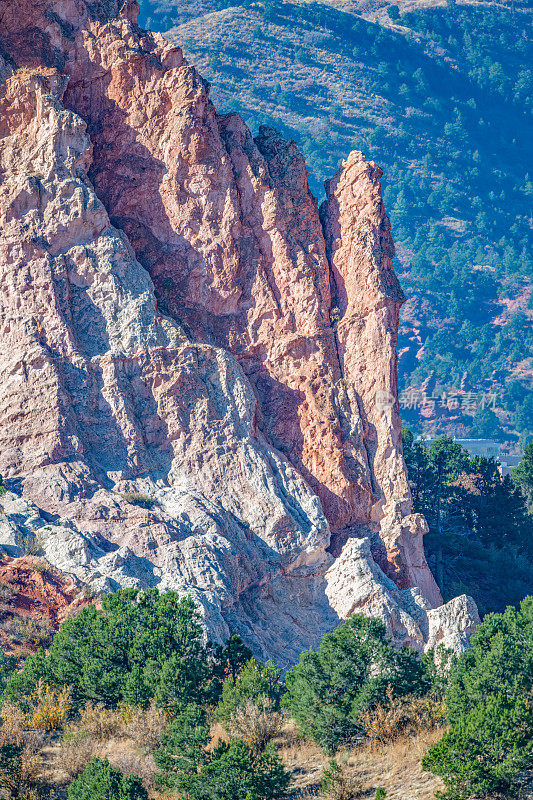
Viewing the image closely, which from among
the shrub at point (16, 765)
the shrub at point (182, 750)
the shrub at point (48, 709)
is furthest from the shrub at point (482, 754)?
the shrub at point (48, 709)

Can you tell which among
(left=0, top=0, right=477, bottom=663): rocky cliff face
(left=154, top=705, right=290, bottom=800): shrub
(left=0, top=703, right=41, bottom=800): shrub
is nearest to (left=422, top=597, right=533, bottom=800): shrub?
(left=154, top=705, right=290, bottom=800): shrub

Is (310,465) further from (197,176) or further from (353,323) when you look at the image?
(197,176)

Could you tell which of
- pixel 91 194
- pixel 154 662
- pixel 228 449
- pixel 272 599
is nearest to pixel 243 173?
pixel 91 194

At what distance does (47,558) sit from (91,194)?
1327 cm

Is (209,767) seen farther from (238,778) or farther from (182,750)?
(182,750)

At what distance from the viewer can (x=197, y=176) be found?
46.4 meters

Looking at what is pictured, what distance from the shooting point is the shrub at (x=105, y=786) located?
25688 mm

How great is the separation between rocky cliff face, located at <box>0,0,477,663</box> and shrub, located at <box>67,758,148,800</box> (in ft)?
38.6

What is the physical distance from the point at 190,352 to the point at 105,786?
66.2ft

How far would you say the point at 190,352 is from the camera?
43500 millimetres

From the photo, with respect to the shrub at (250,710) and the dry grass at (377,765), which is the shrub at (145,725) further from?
the dry grass at (377,765)

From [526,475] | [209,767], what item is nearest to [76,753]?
[209,767]

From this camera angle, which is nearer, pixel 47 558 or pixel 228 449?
pixel 47 558

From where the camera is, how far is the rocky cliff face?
4128cm
